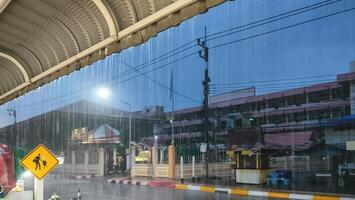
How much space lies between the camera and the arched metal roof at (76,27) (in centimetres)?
490

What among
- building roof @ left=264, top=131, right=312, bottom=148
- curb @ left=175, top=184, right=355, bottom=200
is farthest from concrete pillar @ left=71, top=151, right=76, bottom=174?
curb @ left=175, top=184, right=355, bottom=200

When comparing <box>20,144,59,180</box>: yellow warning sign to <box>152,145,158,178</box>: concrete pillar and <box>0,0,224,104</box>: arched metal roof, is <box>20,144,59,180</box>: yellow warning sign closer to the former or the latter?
<box>0,0,224,104</box>: arched metal roof

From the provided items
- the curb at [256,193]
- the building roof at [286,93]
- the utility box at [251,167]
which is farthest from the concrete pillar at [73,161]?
the utility box at [251,167]

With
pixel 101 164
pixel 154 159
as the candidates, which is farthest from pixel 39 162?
pixel 101 164

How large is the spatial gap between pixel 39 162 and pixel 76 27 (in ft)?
9.30

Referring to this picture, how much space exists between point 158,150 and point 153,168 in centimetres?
138

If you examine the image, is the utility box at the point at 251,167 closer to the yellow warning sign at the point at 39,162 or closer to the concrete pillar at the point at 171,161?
the concrete pillar at the point at 171,161

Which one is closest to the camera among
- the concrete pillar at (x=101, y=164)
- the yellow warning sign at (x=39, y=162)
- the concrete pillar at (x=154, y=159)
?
the yellow warning sign at (x=39, y=162)

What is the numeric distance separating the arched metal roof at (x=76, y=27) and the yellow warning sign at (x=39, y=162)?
1.44 meters

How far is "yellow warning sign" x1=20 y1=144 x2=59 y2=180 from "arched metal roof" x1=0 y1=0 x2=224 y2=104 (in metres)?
1.44

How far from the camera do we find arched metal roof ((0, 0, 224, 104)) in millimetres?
4902

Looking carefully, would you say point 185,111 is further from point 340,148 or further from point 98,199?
point 98,199

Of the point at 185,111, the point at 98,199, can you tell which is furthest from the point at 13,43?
the point at 185,111

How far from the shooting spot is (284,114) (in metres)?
46.8
